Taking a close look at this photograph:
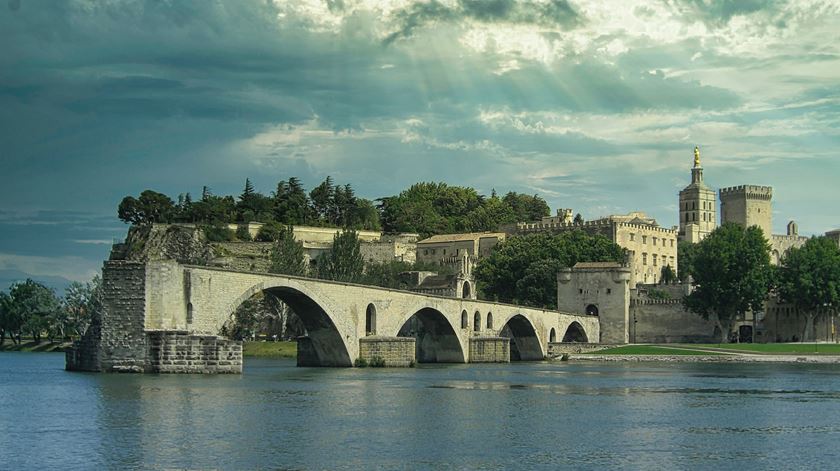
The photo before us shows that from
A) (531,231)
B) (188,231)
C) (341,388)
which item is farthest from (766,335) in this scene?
(341,388)

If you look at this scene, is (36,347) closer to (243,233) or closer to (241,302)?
(243,233)

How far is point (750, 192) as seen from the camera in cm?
17450

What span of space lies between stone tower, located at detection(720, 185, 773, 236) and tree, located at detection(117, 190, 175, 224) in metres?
81.2

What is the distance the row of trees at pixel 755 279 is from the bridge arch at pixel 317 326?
46881 millimetres

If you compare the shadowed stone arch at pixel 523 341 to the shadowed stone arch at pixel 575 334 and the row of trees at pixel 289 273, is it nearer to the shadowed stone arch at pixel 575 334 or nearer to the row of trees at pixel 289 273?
the shadowed stone arch at pixel 575 334

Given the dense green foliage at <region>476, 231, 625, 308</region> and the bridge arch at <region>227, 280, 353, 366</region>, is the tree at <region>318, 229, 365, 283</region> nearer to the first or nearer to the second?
the dense green foliage at <region>476, 231, 625, 308</region>

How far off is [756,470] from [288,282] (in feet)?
113

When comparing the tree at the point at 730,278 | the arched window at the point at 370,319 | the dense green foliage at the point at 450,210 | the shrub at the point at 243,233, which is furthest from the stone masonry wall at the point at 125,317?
the dense green foliage at the point at 450,210

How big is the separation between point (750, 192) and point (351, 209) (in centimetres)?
6110

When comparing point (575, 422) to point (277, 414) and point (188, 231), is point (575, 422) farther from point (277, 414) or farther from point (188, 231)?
point (188, 231)

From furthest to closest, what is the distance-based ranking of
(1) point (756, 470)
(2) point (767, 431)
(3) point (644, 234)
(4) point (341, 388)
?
(3) point (644, 234), (4) point (341, 388), (2) point (767, 431), (1) point (756, 470)

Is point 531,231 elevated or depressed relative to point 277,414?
elevated

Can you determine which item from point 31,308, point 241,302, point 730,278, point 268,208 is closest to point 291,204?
point 268,208

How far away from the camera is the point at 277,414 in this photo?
39906 millimetres
